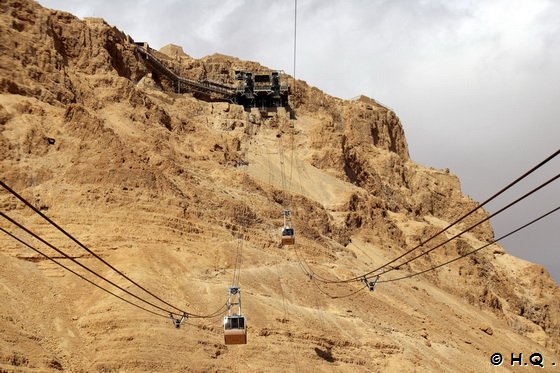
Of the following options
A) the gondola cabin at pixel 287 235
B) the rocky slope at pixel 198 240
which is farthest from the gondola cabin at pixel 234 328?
the gondola cabin at pixel 287 235

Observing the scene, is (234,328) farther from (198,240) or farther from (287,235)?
(198,240)

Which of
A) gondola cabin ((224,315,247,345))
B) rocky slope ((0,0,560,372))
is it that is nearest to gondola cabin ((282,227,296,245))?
rocky slope ((0,0,560,372))

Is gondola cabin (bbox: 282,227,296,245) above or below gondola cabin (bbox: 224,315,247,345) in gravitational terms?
above

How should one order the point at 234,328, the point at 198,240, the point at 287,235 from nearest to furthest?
the point at 234,328
the point at 287,235
the point at 198,240

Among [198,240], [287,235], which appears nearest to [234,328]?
[287,235]

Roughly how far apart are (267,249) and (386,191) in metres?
44.2

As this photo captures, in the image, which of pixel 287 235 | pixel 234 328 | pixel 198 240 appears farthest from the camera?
pixel 198 240

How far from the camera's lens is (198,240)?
46.2 m

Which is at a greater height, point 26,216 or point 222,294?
point 26,216

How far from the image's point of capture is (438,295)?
6238 centimetres

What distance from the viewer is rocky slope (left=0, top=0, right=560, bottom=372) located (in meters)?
34.9

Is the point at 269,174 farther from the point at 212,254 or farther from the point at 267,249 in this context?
the point at 212,254

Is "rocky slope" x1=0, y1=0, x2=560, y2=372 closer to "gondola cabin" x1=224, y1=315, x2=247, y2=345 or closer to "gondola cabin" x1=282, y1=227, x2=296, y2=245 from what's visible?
"gondola cabin" x1=282, y1=227, x2=296, y2=245

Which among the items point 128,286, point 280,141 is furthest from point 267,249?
point 280,141
